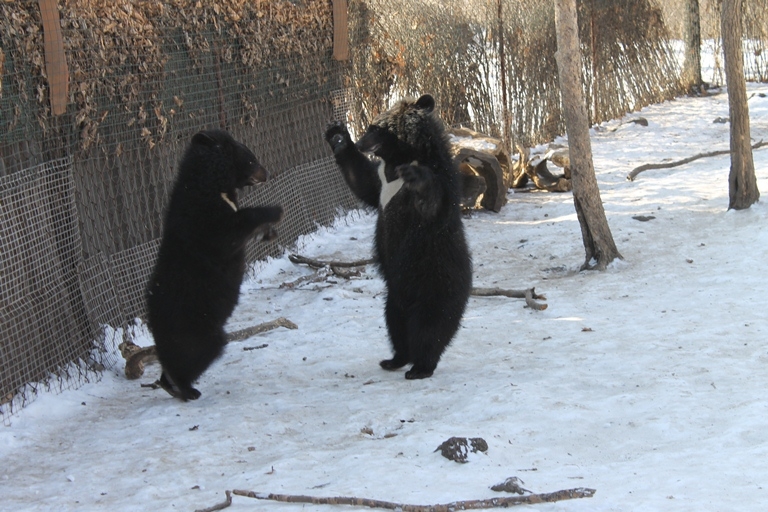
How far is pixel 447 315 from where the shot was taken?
572cm

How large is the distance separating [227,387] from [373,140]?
209 cm

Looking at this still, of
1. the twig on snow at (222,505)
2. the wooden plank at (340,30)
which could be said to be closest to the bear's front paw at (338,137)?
the twig on snow at (222,505)

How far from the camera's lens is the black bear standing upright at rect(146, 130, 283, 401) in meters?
5.34

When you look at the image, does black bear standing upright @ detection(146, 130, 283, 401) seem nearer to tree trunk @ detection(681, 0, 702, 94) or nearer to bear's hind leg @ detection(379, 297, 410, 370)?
bear's hind leg @ detection(379, 297, 410, 370)

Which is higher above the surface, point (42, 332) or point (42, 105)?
point (42, 105)

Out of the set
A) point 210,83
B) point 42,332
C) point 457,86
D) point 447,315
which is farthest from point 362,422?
point 457,86

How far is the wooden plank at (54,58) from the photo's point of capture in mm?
5902

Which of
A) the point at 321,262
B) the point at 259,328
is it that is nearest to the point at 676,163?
the point at 321,262

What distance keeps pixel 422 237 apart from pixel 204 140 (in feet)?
5.38

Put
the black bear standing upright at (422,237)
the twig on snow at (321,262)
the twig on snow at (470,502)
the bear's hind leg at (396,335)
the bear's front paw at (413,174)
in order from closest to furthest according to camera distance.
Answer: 1. the twig on snow at (470,502)
2. the bear's front paw at (413,174)
3. the black bear standing upright at (422,237)
4. the bear's hind leg at (396,335)
5. the twig on snow at (321,262)

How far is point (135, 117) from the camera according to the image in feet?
23.2

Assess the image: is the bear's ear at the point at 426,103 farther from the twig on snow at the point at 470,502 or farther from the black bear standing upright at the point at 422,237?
the twig on snow at the point at 470,502

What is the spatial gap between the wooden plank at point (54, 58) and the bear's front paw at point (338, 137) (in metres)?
2.01

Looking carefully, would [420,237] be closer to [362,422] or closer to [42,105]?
[362,422]
